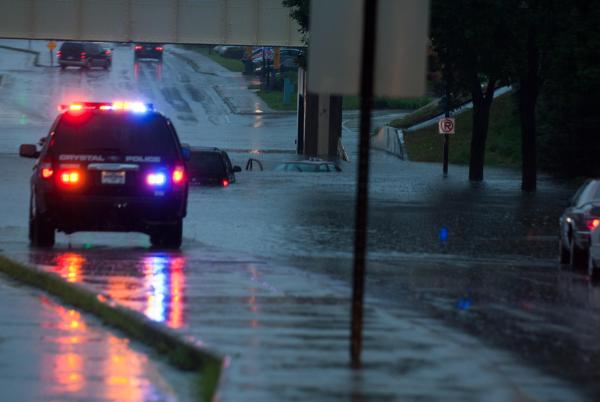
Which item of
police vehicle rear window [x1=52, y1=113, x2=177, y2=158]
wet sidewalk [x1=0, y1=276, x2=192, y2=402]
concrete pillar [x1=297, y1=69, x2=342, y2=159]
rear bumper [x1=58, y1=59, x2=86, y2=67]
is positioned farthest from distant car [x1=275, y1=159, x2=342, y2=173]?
rear bumper [x1=58, y1=59, x2=86, y2=67]

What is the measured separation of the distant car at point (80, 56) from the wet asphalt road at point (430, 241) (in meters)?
39.7

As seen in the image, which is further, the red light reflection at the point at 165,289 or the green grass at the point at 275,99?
the green grass at the point at 275,99

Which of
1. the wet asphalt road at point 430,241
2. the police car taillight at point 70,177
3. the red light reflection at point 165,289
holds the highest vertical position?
the police car taillight at point 70,177

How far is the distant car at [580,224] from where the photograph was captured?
18.6 meters

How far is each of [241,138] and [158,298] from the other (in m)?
63.3

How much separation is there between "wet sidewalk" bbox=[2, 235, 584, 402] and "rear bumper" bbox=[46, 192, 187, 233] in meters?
2.41

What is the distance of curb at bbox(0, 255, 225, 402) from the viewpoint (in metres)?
9.39

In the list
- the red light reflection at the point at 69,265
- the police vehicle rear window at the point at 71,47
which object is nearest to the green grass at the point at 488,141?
the police vehicle rear window at the point at 71,47

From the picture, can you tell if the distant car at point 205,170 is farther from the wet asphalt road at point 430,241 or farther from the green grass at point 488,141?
the green grass at point 488,141

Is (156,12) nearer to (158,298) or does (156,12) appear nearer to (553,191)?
(553,191)

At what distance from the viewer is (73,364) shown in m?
10.1

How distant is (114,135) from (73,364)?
8.97m

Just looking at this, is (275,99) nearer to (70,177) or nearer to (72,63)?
(72,63)

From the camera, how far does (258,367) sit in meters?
9.08
